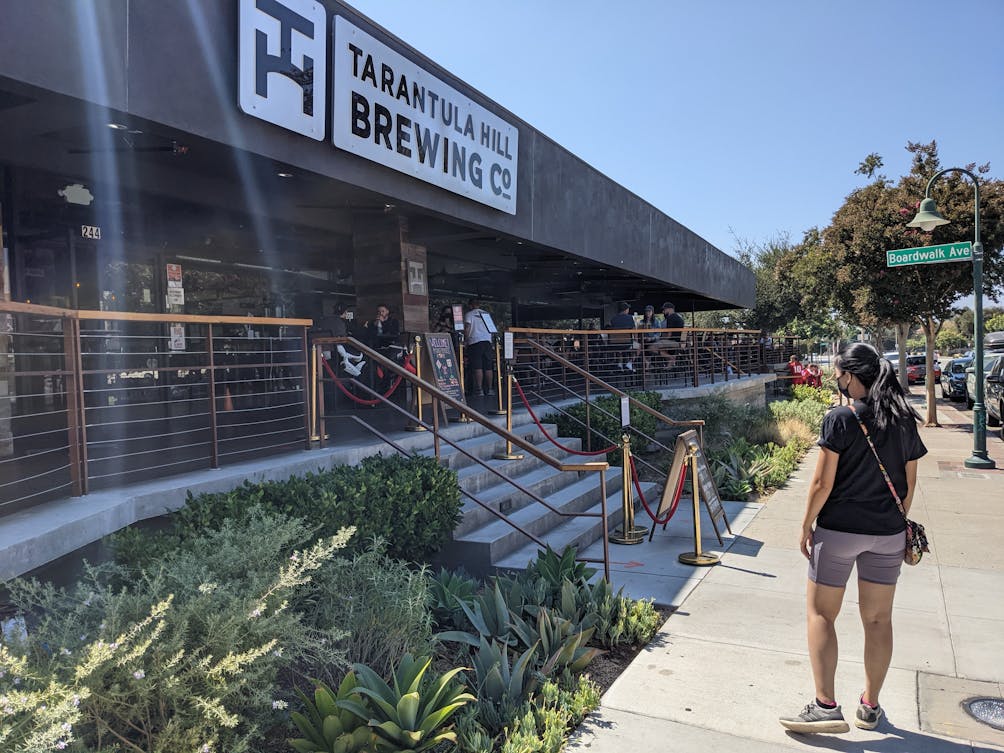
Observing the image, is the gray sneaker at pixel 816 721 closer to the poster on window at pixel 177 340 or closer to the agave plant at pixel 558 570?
the agave plant at pixel 558 570

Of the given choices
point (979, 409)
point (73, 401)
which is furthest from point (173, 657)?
point (979, 409)

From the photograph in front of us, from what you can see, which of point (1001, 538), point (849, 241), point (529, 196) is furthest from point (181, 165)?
point (849, 241)

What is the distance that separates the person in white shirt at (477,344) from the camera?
10.3m

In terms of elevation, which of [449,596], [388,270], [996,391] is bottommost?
[449,596]

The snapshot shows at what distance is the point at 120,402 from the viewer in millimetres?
9219

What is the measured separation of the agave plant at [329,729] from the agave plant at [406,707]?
4 cm

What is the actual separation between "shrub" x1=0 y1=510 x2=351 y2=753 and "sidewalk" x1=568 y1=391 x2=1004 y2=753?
63.0 inches

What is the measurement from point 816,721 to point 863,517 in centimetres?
104

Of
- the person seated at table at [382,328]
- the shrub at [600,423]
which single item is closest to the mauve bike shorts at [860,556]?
the person seated at table at [382,328]

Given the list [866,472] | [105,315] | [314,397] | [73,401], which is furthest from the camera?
[314,397]

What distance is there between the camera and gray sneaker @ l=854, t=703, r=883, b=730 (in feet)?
11.6

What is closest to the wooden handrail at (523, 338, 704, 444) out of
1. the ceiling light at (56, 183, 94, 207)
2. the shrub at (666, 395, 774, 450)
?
the shrub at (666, 395, 774, 450)

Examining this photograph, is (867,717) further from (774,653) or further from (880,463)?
(880,463)

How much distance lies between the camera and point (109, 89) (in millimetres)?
5098
